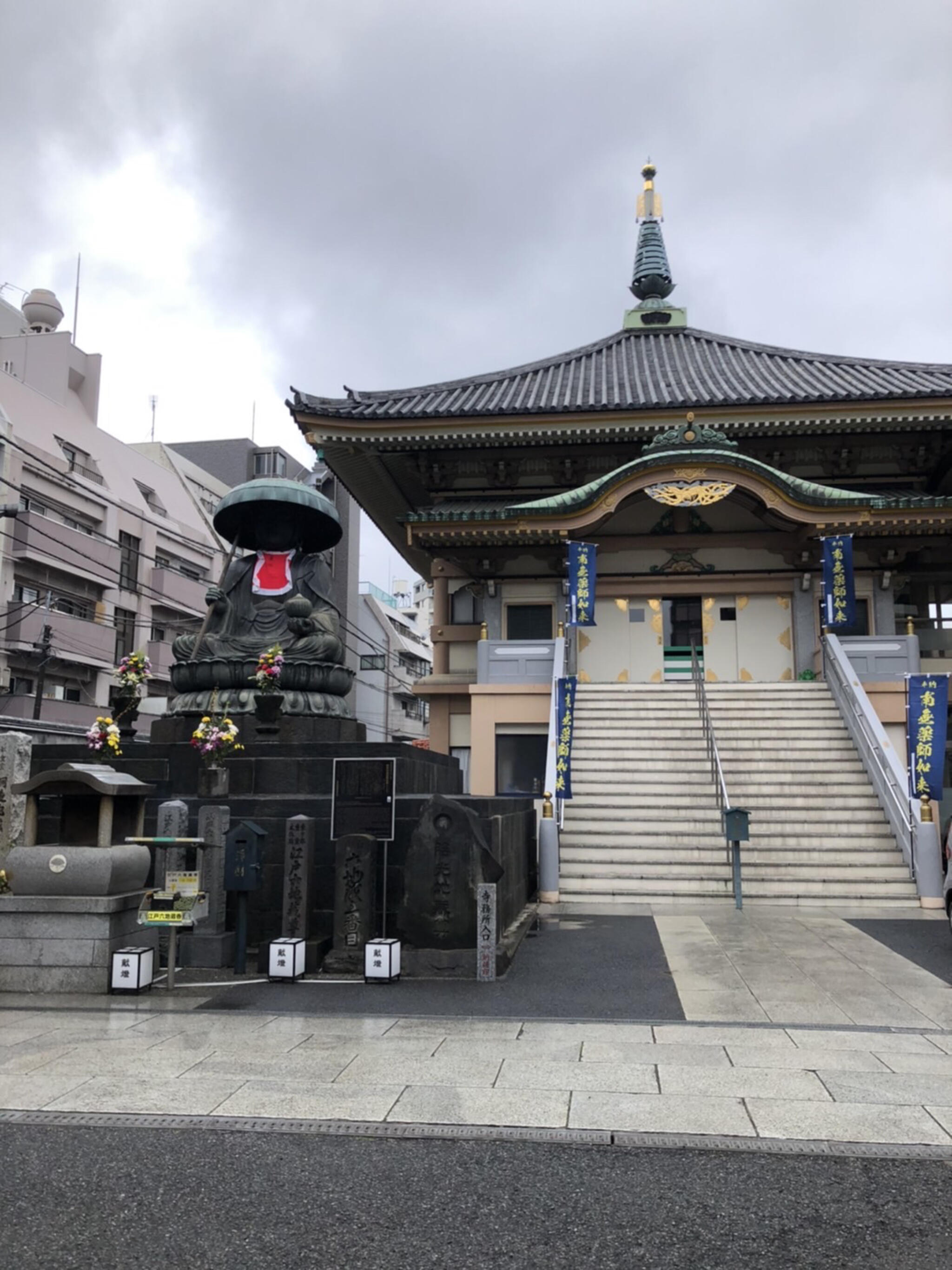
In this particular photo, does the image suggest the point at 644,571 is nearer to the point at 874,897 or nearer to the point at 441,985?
the point at 874,897

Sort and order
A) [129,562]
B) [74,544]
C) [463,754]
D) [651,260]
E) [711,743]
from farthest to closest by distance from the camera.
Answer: [129,562] < [74,544] < [651,260] < [463,754] < [711,743]

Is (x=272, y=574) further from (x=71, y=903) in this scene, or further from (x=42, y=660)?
(x=42, y=660)

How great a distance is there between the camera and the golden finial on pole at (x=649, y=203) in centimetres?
3186

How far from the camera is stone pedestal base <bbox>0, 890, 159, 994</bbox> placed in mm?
7730

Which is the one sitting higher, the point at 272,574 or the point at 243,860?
the point at 272,574

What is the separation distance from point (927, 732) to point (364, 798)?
31.0ft

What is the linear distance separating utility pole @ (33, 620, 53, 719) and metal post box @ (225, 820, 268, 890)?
23.5 m

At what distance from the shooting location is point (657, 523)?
22.0 m

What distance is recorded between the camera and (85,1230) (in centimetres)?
365

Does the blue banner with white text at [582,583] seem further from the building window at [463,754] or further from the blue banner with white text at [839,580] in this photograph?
the blue banner with white text at [839,580]

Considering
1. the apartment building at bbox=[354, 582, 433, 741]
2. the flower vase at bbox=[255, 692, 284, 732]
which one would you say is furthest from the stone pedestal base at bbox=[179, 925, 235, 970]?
the apartment building at bbox=[354, 582, 433, 741]


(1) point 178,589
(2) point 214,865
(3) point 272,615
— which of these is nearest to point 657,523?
(3) point 272,615

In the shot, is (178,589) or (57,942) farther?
(178,589)

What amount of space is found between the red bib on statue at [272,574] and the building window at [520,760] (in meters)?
7.27
